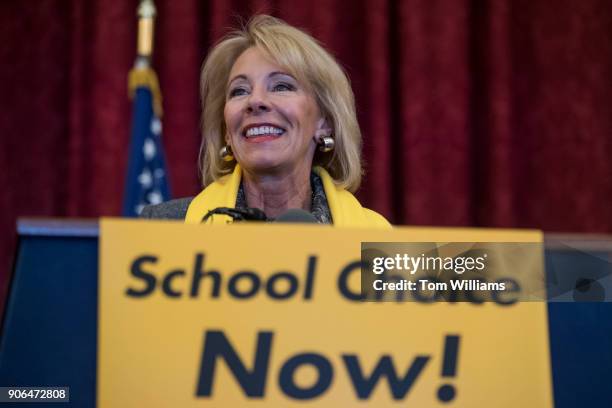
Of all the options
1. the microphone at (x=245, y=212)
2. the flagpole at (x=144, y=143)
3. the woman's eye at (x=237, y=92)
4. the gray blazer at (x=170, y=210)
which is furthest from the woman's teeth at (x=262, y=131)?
the flagpole at (x=144, y=143)

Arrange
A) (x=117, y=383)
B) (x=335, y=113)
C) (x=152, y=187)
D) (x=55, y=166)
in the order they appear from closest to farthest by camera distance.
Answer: (x=117, y=383)
(x=335, y=113)
(x=152, y=187)
(x=55, y=166)

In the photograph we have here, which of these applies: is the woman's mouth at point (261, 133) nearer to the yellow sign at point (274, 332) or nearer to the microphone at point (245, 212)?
the microphone at point (245, 212)

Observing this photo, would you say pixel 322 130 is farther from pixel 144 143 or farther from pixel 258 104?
pixel 144 143

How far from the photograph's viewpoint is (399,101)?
2.91 metres

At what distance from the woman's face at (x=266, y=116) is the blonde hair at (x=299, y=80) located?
0.10 feet

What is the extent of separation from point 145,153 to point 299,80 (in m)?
0.90

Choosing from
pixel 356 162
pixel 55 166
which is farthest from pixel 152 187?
pixel 356 162

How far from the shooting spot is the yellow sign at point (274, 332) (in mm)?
647

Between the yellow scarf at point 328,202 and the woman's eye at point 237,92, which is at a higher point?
the woman's eye at point 237,92

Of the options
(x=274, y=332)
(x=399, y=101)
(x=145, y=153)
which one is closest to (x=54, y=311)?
(x=274, y=332)

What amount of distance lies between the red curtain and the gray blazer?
1.16m

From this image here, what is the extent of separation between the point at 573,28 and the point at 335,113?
1692 mm

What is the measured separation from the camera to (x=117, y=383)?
0.64 metres

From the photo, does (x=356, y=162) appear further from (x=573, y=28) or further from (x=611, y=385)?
(x=573, y=28)
